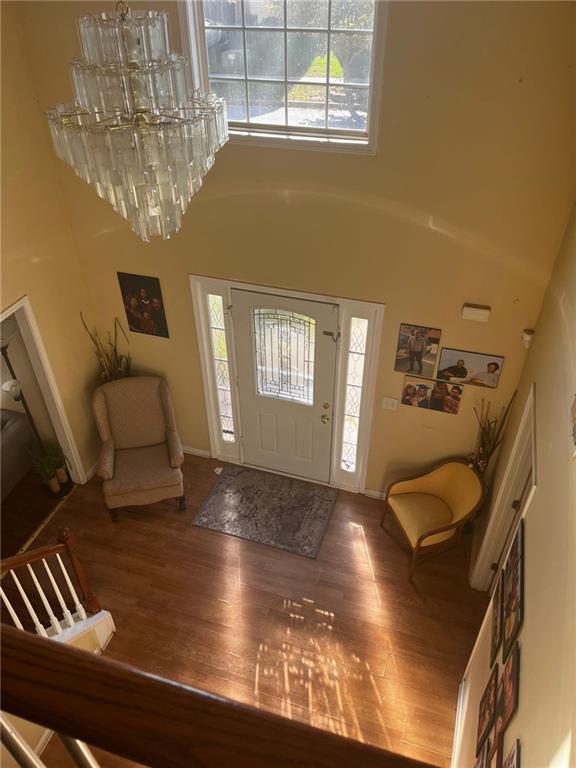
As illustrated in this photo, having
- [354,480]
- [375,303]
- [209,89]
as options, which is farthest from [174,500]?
[209,89]

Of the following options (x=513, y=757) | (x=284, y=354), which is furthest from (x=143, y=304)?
(x=513, y=757)

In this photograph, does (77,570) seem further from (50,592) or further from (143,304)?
(143,304)

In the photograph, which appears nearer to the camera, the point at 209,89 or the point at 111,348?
the point at 209,89

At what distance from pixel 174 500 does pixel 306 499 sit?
1.26 metres

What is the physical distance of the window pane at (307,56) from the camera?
11.6 ft

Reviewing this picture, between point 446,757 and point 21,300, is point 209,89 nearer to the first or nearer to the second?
point 21,300

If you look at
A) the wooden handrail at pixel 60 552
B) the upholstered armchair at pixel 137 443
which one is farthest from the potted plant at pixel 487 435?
the wooden handrail at pixel 60 552

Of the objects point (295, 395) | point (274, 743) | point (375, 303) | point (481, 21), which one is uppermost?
point (481, 21)

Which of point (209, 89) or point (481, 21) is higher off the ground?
point (481, 21)

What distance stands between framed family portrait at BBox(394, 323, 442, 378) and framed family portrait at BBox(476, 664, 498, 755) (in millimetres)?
2211

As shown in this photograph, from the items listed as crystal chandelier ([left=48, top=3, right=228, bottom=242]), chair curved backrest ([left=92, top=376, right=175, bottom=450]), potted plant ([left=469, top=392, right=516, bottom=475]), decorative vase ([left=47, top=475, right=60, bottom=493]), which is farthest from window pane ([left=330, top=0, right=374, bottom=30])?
decorative vase ([left=47, top=475, right=60, bottom=493])

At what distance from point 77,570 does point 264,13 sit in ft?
12.7

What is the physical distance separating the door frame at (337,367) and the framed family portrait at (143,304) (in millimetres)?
353

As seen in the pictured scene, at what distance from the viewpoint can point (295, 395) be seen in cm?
516
